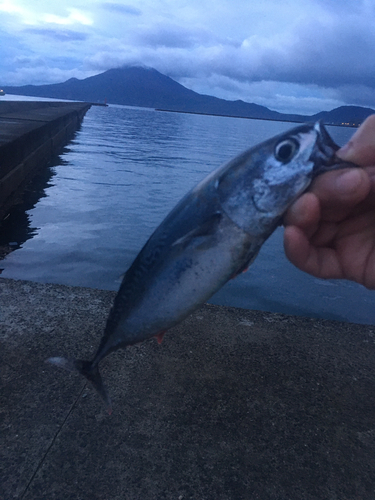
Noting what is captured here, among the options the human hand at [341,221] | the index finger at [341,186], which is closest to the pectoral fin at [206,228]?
the human hand at [341,221]

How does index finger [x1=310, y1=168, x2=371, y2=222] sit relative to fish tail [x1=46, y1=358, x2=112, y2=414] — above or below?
above

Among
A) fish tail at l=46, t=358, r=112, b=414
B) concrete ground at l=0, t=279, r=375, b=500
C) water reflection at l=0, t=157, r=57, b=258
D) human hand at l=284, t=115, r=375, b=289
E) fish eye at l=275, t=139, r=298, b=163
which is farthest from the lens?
water reflection at l=0, t=157, r=57, b=258

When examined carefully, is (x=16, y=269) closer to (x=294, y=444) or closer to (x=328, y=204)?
Result: (x=294, y=444)

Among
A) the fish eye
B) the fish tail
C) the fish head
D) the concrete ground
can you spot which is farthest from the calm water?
the fish eye

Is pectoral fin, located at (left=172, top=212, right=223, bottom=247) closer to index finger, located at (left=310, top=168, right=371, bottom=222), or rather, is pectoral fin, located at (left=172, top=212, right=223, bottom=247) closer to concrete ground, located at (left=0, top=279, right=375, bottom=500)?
index finger, located at (left=310, top=168, right=371, bottom=222)

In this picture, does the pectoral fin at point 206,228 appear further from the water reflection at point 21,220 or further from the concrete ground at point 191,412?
the water reflection at point 21,220

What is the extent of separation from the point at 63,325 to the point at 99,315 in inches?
14.9

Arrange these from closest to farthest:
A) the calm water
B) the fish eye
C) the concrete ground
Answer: the fish eye
the concrete ground
the calm water

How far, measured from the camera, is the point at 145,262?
6.49 feet

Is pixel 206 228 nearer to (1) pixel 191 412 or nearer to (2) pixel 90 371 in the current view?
(2) pixel 90 371

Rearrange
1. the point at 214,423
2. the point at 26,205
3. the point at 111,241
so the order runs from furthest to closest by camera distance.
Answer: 1. the point at 26,205
2. the point at 111,241
3. the point at 214,423

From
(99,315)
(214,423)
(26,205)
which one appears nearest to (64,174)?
(26,205)

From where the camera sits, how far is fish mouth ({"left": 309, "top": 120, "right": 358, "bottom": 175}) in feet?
5.64

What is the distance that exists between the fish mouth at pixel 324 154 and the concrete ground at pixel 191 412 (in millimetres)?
1946
